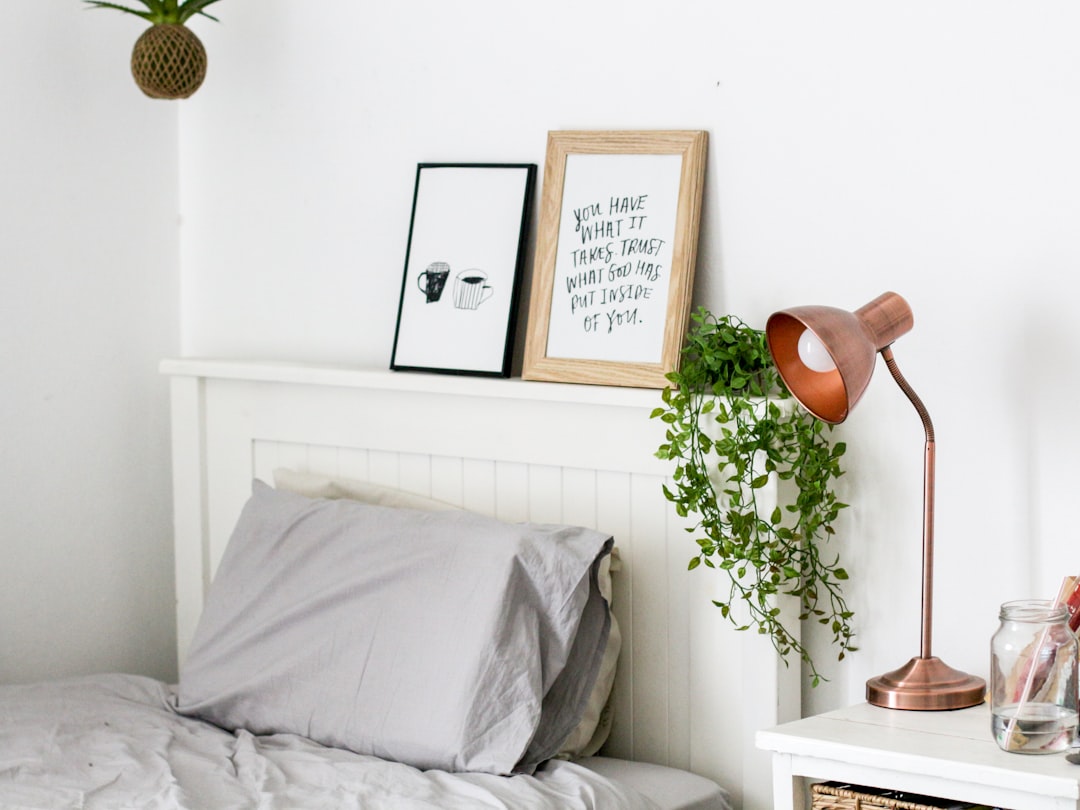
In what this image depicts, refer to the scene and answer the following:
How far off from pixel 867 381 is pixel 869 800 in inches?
18.9

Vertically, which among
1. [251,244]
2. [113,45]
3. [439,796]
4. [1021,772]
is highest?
[113,45]

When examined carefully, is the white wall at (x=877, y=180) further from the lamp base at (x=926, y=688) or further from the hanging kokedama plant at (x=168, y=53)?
the hanging kokedama plant at (x=168, y=53)

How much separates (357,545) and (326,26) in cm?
94

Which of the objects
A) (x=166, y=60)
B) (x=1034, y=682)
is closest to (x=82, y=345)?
(x=166, y=60)

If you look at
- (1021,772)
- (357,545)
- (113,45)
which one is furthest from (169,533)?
(1021,772)

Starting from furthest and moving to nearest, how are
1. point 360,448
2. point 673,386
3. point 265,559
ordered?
point 360,448 → point 265,559 → point 673,386

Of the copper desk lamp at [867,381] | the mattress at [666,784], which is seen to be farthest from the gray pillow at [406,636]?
the copper desk lamp at [867,381]

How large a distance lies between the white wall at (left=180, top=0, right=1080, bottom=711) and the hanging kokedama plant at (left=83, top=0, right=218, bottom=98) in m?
0.27

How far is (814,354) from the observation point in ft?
5.16

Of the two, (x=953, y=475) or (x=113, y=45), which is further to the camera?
(x=113, y=45)

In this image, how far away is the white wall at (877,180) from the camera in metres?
1.70

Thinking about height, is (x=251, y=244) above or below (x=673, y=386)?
above

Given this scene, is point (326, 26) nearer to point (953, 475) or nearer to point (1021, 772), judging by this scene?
point (953, 475)

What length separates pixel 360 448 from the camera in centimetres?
224
